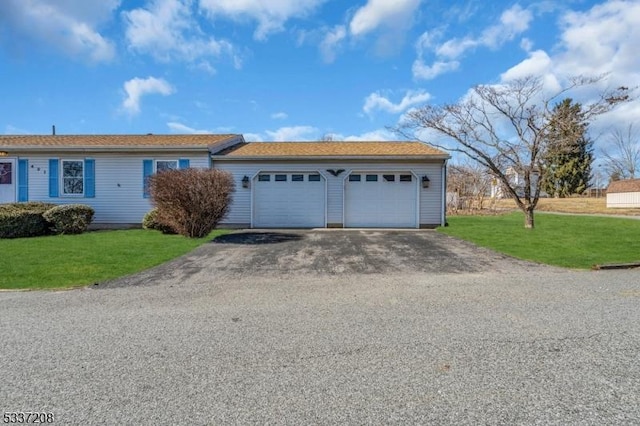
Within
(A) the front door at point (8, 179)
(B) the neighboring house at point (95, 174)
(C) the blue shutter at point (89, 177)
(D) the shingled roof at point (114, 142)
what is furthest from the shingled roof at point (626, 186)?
(A) the front door at point (8, 179)

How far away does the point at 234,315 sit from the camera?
15.3 feet

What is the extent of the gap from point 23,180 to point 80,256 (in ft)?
31.8

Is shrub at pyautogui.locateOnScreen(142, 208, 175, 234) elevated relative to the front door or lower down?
lower down

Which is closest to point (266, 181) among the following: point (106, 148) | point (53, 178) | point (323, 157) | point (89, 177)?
point (323, 157)

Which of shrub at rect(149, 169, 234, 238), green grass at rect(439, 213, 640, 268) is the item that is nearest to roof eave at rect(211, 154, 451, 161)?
green grass at rect(439, 213, 640, 268)

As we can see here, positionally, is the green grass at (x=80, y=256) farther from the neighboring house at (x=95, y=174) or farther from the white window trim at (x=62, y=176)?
the white window trim at (x=62, y=176)

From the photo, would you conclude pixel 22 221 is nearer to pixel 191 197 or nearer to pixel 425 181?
pixel 191 197

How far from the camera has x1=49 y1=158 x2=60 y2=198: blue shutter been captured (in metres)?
15.6

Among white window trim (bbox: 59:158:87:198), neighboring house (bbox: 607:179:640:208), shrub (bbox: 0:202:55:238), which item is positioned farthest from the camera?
neighboring house (bbox: 607:179:640:208)

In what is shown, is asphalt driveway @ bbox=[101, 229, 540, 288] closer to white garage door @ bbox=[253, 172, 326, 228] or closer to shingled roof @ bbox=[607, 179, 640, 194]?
white garage door @ bbox=[253, 172, 326, 228]

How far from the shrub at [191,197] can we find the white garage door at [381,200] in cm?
548

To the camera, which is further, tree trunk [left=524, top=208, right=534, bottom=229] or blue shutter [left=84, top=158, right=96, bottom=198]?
blue shutter [left=84, top=158, right=96, bottom=198]

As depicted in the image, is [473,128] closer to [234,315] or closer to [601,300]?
[601,300]

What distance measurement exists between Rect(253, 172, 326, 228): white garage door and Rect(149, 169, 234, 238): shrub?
11.0ft
